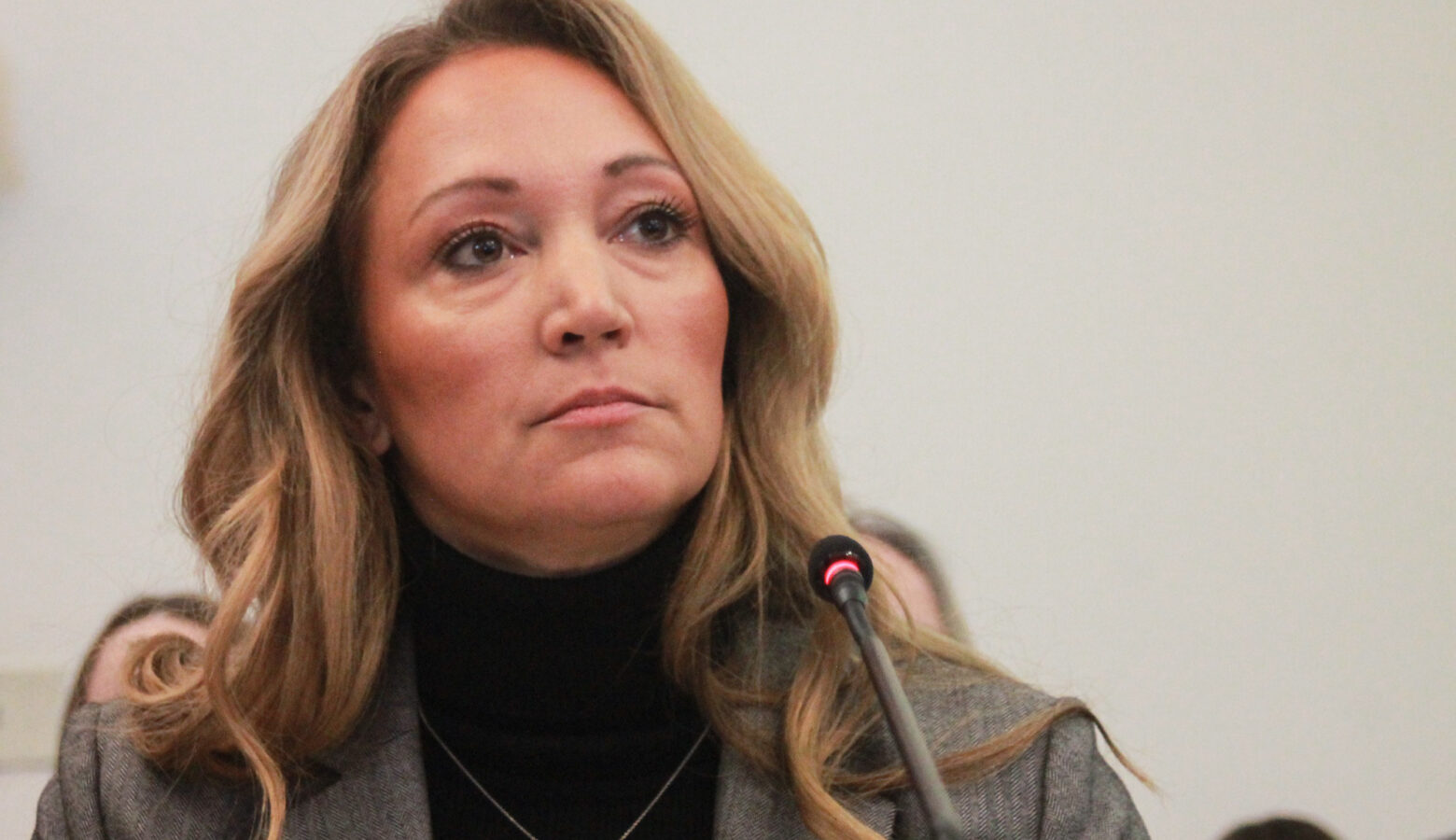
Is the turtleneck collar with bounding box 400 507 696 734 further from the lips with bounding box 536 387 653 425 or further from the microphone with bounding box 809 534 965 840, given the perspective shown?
the microphone with bounding box 809 534 965 840

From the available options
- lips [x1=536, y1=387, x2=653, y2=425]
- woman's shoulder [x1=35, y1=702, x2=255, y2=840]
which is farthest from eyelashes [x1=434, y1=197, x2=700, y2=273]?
woman's shoulder [x1=35, y1=702, x2=255, y2=840]

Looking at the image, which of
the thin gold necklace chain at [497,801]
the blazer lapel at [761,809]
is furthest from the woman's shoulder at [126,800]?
the blazer lapel at [761,809]

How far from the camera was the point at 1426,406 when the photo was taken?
6.72 ft

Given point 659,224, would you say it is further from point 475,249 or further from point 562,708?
point 562,708

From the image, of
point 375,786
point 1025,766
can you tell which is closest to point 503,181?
point 375,786

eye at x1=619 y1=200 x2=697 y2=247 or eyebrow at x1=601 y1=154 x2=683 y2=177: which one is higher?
eyebrow at x1=601 y1=154 x2=683 y2=177

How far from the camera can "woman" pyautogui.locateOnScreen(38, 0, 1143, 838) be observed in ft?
4.10

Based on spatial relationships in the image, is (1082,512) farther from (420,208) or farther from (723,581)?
(420,208)

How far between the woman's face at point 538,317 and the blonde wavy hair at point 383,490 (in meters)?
0.04

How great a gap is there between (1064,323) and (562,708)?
0.97m

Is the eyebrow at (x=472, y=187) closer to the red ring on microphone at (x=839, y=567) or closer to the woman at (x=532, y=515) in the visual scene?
the woman at (x=532, y=515)

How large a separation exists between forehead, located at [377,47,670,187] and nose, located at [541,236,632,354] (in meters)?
0.09

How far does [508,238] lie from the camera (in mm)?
1309

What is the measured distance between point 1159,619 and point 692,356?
930mm
